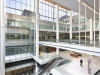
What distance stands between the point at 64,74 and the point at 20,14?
419 inches

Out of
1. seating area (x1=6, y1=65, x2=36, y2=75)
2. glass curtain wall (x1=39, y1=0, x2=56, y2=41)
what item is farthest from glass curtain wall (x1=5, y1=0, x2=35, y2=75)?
glass curtain wall (x1=39, y1=0, x2=56, y2=41)

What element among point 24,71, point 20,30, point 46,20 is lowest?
point 24,71

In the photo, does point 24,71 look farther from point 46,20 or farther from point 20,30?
point 46,20

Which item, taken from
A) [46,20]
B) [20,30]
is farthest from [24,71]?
[46,20]

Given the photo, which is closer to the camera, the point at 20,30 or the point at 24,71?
the point at 24,71

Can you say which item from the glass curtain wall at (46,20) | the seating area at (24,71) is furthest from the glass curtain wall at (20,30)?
the glass curtain wall at (46,20)

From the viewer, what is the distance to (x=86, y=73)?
8.27 meters

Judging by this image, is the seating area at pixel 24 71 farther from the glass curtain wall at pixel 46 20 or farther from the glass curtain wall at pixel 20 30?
the glass curtain wall at pixel 46 20

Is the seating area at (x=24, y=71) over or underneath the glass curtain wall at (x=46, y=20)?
underneath

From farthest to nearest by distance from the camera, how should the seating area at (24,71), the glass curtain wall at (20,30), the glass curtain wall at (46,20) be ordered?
the glass curtain wall at (46,20) < the glass curtain wall at (20,30) < the seating area at (24,71)

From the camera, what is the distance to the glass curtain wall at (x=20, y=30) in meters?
10.9

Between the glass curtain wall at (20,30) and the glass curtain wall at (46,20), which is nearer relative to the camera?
the glass curtain wall at (20,30)

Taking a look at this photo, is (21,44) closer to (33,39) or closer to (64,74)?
(33,39)

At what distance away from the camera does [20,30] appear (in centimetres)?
1295
